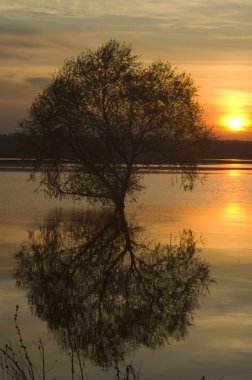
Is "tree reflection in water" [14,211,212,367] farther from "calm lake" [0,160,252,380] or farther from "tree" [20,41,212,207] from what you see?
"tree" [20,41,212,207]

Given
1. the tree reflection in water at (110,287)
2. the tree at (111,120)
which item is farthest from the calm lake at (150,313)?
the tree at (111,120)

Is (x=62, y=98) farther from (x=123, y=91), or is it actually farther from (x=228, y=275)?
(x=228, y=275)

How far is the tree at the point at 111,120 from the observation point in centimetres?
4753

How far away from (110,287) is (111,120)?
2748 cm

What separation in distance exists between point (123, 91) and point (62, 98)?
3346 mm

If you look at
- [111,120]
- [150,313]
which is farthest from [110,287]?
[111,120]

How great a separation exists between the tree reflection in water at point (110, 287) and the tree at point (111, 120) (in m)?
13.7

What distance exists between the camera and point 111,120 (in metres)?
48.2

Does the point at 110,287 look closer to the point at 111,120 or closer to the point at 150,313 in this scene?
the point at 150,313

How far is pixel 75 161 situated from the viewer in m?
48.3

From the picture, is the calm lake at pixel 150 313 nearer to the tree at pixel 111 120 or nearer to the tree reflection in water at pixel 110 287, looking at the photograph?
the tree reflection in water at pixel 110 287

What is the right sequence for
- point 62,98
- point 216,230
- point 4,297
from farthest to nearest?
point 62,98, point 216,230, point 4,297

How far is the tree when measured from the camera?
4753 cm

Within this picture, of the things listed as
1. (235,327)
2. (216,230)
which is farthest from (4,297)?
(216,230)
